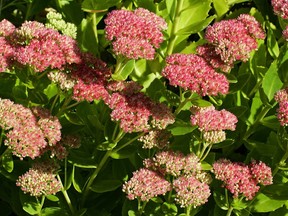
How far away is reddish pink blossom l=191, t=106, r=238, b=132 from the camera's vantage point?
1.99 m

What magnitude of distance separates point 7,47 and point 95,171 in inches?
20.8

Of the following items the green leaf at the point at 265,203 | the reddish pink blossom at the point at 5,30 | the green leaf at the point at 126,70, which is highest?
the reddish pink blossom at the point at 5,30

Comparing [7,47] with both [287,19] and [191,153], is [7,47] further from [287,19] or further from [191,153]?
[287,19]

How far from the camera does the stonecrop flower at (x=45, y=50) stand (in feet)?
6.41

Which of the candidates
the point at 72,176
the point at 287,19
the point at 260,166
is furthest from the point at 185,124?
the point at 287,19

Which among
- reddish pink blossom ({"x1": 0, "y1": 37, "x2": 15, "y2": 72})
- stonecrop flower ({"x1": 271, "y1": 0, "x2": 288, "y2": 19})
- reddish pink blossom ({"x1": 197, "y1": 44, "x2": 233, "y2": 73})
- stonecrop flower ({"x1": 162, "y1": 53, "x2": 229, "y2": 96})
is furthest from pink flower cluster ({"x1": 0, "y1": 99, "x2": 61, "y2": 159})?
stonecrop flower ({"x1": 271, "y1": 0, "x2": 288, "y2": 19})

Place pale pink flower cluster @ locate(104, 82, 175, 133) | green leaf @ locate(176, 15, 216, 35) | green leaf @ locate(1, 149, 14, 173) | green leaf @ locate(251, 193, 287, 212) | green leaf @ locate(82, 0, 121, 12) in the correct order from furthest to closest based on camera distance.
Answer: green leaf @ locate(82, 0, 121, 12), green leaf @ locate(176, 15, 216, 35), green leaf @ locate(251, 193, 287, 212), green leaf @ locate(1, 149, 14, 173), pale pink flower cluster @ locate(104, 82, 175, 133)

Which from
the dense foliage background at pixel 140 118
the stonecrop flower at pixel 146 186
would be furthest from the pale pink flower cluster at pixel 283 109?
the stonecrop flower at pixel 146 186

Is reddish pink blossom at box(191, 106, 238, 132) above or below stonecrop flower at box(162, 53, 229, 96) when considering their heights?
below

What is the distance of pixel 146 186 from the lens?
199 centimetres

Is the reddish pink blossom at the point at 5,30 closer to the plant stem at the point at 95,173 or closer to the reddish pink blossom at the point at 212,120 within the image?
the plant stem at the point at 95,173

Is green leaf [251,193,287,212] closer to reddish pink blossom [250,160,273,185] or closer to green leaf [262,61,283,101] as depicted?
reddish pink blossom [250,160,273,185]

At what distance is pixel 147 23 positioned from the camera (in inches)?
80.2

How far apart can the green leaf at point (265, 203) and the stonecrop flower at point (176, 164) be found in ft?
1.09
